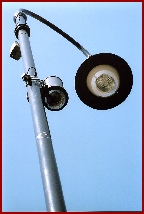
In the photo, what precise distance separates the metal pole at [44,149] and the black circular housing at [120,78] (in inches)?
25.7

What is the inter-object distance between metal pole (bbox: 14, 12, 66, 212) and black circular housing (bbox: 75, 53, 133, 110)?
2.14ft

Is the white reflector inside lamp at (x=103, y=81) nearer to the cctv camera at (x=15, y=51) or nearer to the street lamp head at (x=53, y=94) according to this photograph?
the street lamp head at (x=53, y=94)

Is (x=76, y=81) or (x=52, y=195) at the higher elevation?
(x=76, y=81)

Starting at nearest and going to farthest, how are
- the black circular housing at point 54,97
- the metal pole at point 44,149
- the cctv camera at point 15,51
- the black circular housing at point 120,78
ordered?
the metal pole at point 44,149, the black circular housing at point 54,97, the black circular housing at point 120,78, the cctv camera at point 15,51

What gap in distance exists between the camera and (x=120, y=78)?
3.88 m

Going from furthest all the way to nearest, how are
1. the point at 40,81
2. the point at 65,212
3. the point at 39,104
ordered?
1. the point at 40,81
2. the point at 39,104
3. the point at 65,212

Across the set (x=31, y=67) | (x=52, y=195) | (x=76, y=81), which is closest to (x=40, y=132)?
(x=52, y=195)

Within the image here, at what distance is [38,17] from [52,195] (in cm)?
298

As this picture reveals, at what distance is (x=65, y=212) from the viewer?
7.63 ft

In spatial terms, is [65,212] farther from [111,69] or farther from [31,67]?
[111,69]

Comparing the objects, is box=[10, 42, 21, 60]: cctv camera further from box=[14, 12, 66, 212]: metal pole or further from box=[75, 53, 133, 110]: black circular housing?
box=[75, 53, 133, 110]: black circular housing

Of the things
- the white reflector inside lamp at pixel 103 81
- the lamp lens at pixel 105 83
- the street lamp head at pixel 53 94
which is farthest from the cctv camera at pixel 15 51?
the lamp lens at pixel 105 83

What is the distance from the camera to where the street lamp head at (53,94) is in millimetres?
3461

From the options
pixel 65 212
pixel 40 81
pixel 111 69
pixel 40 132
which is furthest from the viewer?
pixel 111 69
